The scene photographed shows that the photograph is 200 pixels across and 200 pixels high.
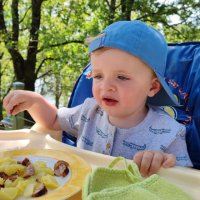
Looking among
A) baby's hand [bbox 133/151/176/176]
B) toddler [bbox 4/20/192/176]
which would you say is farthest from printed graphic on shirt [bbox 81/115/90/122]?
baby's hand [bbox 133/151/176/176]

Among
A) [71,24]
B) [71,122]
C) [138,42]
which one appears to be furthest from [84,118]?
[71,24]

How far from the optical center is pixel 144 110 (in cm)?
133

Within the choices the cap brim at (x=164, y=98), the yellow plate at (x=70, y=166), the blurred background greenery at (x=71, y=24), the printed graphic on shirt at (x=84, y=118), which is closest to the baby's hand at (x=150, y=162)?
the yellow plate at (x=70, y=166)

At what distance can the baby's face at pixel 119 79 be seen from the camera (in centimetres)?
111

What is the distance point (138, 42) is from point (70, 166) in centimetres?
44

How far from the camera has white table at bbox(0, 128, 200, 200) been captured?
0.97 metres

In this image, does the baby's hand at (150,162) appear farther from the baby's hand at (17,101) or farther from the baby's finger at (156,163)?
the baby's hand at (17,101)

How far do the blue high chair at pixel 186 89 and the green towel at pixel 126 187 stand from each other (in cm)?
65

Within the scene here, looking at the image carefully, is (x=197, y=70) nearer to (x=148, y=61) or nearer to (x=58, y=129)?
(x=148, y=61)

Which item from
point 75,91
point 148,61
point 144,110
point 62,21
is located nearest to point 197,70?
point 144,110

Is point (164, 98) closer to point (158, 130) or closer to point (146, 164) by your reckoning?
point (158, 130)

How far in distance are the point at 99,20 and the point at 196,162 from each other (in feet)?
20.3

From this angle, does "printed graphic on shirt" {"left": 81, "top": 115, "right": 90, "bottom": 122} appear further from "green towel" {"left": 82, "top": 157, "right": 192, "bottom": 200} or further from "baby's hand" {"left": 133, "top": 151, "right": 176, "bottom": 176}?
"green towel" {"left": 82, "top": 157, "right": 192, "bottom": 200}

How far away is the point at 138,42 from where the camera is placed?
1.12 metres
